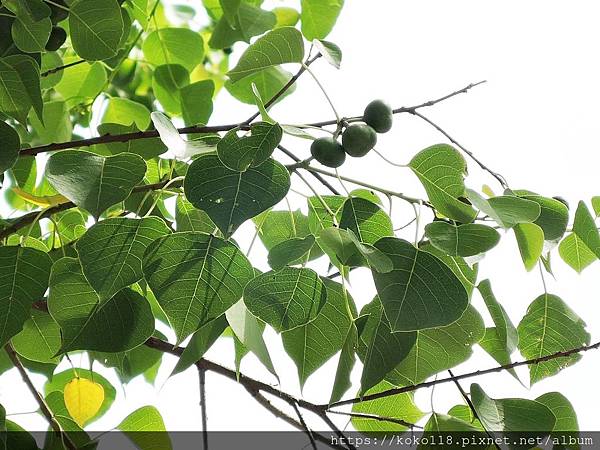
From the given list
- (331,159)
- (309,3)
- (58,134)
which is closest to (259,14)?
(309,3)

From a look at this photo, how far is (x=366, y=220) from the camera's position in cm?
57

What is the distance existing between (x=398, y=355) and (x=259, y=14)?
528 mm

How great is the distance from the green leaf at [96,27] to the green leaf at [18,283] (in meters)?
0.21

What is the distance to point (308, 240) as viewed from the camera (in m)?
0.54

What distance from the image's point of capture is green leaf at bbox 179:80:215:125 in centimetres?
101

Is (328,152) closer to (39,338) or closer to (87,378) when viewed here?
(39,338)

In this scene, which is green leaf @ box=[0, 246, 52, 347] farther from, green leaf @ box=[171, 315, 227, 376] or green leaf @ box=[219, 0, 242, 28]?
green leaf @ box=[219, 0, 242, 28]

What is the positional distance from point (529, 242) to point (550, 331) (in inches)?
5.7

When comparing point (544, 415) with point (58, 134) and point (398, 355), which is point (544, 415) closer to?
point (398, 355)

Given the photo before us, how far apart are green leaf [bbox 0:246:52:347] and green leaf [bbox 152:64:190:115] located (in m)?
0.48

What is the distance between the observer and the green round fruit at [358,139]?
1.89ft

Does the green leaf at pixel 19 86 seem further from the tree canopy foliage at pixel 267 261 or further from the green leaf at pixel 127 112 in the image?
the green leaf at pixel 127 112

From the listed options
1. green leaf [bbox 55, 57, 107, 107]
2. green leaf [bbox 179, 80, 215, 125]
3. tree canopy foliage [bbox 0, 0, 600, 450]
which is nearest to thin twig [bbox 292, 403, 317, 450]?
tree canopy foliage [bbox 0, 0, 600, 450]

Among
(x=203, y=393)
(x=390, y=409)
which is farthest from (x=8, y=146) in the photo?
(x=390, y=409)
